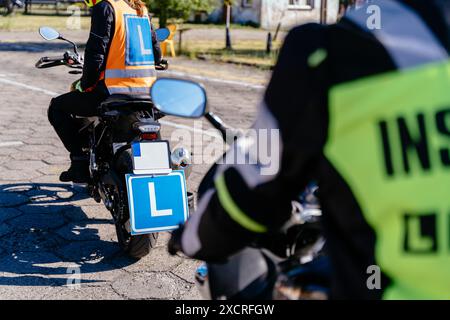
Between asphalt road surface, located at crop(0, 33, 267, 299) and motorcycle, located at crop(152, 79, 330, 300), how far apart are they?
159 cm

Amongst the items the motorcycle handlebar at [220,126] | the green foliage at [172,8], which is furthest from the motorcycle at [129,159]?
the green foliage at [172,8]

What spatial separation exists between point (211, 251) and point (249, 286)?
0.20 m

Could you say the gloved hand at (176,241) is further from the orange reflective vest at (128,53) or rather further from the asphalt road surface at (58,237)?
the orange reflective vest at (128,53)

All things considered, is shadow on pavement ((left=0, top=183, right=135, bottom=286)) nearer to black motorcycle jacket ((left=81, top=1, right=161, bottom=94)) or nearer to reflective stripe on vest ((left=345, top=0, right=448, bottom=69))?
black motorcycle jacket ((left=81, top=1, right=161, bottom=94))

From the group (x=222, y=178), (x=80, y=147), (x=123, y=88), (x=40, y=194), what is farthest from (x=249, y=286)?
(x=40, y=194)

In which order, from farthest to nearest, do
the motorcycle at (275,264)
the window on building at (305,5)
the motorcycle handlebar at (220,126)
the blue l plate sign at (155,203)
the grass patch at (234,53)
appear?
1. the grass patch at (234,53)
2. the window on building at (305,5)
3. the blue l plate sign at (155,203)
4. the motorcycle handlebar at (220,126)
5. the motorcycle at (275,264)

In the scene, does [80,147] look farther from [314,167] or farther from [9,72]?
[9,72]

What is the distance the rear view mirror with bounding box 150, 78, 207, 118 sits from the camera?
1528 millimetres

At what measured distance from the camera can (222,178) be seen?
1.21 metres

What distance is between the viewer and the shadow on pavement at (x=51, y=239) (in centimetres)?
334

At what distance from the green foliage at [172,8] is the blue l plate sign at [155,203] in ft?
38.1

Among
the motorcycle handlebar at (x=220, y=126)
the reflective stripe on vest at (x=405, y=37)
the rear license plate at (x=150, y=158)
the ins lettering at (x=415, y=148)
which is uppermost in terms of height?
the reflective stripe on vest at (x=405, y=37)

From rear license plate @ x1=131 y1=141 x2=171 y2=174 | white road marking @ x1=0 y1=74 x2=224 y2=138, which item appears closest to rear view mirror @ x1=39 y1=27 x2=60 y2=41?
rear license plate @ x1=131 y1=141 x2=171 y2=174
